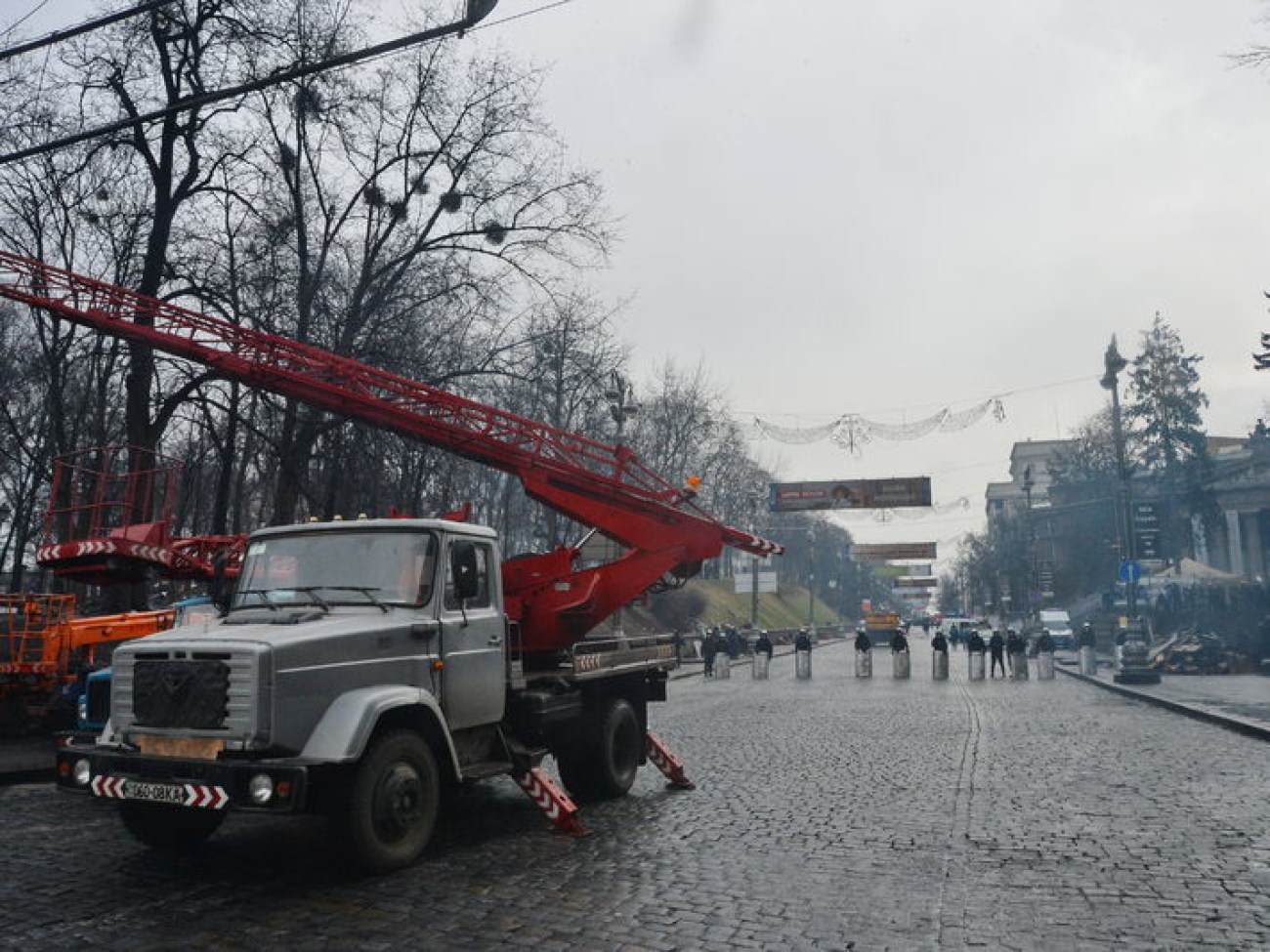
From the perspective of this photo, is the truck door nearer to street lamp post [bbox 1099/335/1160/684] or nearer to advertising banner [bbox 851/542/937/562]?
street lamp post [bbox 1099/335/1160/684]

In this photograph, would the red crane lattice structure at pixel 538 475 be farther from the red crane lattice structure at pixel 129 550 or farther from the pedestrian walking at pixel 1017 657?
the pedestrian walking at pixel 1017 657

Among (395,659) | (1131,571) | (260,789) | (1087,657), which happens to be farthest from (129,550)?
(1087,657)

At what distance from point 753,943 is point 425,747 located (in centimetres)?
279

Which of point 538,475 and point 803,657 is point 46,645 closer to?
point 538,475

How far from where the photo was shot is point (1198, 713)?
61.3 ft

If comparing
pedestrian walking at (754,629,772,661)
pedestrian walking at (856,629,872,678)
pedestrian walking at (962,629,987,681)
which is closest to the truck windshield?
pedestrian walking at (754,629,772,661)

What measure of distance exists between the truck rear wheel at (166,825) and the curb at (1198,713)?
1415cm

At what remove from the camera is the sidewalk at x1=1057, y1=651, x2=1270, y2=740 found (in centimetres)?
1688

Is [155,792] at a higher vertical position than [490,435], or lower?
lower

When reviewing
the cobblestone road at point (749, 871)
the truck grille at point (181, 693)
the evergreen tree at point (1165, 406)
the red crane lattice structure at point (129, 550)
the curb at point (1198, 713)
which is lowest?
the curb at point (1198, 713)

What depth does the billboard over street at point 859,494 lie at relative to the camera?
40938 mm

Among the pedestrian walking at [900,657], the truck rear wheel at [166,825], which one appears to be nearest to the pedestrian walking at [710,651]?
the pedestrian walking at [900,657]

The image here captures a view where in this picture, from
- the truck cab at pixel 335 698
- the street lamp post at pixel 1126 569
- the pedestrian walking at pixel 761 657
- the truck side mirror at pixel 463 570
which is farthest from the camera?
the pedestrian walking at pixel 761 657

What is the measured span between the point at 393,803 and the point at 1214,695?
2060cm
